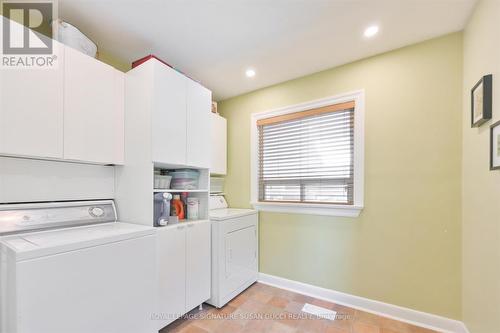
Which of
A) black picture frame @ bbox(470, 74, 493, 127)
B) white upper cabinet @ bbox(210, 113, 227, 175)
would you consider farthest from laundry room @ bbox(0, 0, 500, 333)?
white upper cabinet @ bbox(210, 113, 227, 175)

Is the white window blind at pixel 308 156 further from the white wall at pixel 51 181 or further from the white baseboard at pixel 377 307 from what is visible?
the white wall at pixel 51 181

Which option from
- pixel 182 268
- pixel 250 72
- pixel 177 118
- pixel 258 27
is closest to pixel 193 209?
pixel 182 268

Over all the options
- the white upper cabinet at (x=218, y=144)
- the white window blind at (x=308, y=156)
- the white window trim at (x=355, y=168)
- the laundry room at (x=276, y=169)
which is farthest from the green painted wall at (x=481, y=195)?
the white upper cabinet at (x=218, y=144)

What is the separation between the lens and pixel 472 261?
4.99ft

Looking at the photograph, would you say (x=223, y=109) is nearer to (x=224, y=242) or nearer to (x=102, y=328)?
(x=224, y=242)

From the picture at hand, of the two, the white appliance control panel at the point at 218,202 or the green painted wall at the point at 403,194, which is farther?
the white appliance control panel at the point at 218,202

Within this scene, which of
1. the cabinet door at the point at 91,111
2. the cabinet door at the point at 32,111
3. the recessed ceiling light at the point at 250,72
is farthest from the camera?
the recessed ceiling light at the point at 250,72

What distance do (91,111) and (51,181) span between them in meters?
0.57

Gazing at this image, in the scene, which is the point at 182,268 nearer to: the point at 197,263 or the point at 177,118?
the point at 197,263

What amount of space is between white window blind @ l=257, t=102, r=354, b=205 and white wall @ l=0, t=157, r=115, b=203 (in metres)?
1.67

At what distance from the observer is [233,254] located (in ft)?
7.32

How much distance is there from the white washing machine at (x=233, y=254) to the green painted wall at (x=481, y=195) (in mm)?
1849

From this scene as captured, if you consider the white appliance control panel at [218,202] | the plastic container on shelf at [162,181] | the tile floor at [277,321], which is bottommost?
the tile floor at [277,321]

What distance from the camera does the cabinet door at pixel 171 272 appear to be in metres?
1.62
